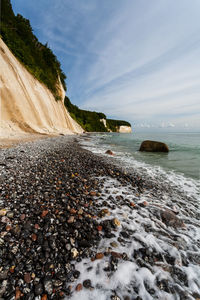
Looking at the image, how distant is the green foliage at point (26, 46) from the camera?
19286mm

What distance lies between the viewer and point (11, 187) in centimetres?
331

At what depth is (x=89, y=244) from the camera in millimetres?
2037

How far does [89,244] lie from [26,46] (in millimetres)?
35869

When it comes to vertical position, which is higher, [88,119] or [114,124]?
[88,119]

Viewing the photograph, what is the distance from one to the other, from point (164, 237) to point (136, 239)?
62cm

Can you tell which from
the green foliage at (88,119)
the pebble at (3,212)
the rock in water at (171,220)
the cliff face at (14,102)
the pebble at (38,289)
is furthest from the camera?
the green foliage at (88,119)

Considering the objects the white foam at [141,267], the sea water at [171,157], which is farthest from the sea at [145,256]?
the sea water at [171,157]

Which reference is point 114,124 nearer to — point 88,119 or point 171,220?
point 88,119

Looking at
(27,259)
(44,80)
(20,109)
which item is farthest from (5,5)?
(27,259)

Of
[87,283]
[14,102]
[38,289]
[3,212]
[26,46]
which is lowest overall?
[87,283]

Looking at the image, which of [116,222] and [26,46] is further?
[26,46]

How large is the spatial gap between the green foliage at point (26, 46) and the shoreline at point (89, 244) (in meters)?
26.1

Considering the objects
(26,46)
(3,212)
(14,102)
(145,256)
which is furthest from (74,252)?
(26,46)

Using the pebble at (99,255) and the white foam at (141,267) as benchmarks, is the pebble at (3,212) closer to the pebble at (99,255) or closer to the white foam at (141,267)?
the white foam at (141,267)
